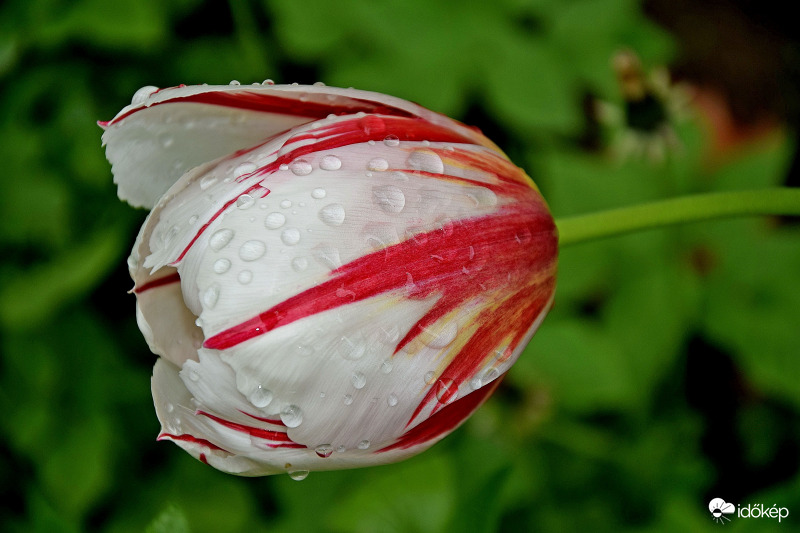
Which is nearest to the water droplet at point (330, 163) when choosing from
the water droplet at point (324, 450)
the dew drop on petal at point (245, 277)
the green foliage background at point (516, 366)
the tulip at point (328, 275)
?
the tulip at point (328, 275)

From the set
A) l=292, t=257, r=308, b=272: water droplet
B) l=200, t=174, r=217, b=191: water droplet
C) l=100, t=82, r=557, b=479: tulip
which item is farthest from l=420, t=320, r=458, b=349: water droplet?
l=200, t=174, r=217, b=191: water droplet

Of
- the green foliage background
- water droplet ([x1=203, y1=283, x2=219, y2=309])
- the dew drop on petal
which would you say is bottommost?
the green foliage background

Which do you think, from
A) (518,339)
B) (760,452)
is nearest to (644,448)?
(760,452)

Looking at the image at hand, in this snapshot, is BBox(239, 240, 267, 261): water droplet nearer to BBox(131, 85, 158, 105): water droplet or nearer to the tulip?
the tulip

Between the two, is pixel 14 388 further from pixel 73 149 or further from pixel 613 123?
pixel 613 123

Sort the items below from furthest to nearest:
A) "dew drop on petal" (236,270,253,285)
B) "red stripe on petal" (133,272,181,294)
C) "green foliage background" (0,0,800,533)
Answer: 1. "green foliage background" (0,0,800,533)
2. "red stripe on petal" (133,272,181,294)
3. "dew drop on petal" (236,270,253,285)

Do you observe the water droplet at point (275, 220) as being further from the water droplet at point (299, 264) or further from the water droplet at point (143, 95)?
the water droplet at point (143, 95)

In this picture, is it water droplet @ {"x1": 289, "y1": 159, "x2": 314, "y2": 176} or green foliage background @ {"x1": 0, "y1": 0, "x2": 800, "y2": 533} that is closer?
water droplet @ {"x1": 289, "y1": 159, "x2": 314, "y2": 176}
